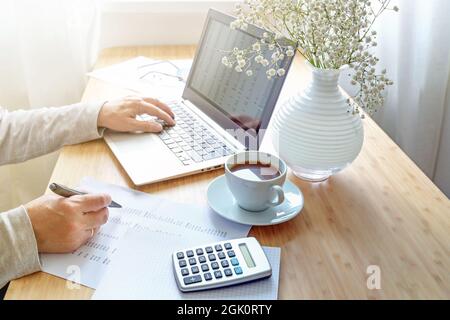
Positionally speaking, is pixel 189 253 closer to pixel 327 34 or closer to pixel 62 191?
pixel 62 191

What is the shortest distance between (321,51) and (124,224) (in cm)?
39

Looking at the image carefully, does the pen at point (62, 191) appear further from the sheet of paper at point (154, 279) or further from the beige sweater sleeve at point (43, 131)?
the beige sweater sleeve at point (43, 131)

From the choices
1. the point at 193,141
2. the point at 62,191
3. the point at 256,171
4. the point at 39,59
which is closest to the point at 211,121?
the point at 193,141

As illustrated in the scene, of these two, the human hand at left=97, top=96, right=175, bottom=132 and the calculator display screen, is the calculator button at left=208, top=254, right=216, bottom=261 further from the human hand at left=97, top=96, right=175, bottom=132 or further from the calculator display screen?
the human hand at left=97, top=96, right=175, bottom=132

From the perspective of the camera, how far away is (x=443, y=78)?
1.09 meters

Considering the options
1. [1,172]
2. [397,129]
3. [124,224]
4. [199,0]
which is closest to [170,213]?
[124,224]

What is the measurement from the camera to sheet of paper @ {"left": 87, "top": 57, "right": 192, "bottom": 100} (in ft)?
3.94

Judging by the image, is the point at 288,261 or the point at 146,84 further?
the point at 146,84

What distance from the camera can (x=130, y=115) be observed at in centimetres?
96

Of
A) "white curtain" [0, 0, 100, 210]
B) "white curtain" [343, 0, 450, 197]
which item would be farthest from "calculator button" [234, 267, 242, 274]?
"white curtain" [0, 0, 100, 210]

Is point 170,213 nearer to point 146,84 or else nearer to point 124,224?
point 124,224

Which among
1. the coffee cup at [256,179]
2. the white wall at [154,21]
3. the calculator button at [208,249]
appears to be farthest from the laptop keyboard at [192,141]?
the white wall at [154,21]

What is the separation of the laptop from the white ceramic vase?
0.07 metres
